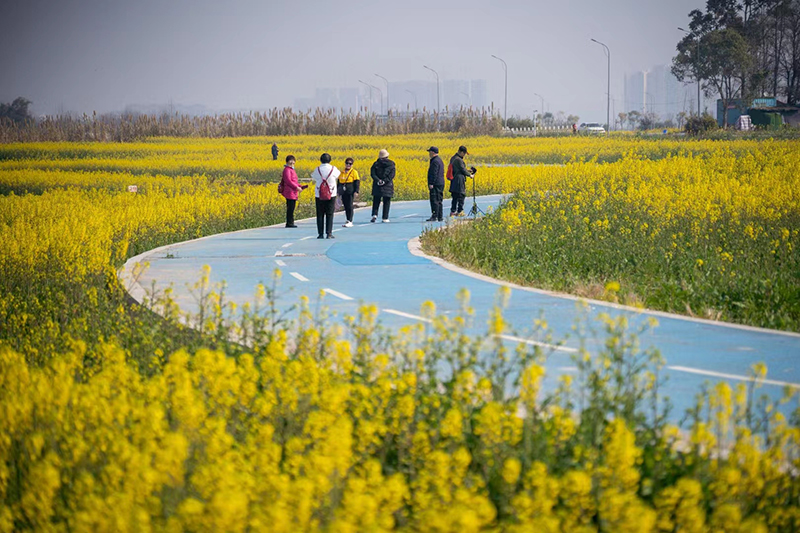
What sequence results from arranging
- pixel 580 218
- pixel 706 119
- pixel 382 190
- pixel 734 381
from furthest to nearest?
pixel 706 119, pixel 382 190, pixel 580 218, pixel 734 381

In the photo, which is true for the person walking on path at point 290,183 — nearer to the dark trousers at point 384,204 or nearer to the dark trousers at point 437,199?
the dark trousers at point 384,204

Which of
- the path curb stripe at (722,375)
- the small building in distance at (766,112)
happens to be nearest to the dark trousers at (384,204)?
the path curb stripe at (722,375)

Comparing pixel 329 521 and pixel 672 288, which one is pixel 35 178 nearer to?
pixel 672 288

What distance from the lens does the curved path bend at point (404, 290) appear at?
9.66m

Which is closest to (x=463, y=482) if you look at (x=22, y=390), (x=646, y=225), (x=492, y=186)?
(x=22, y=390)

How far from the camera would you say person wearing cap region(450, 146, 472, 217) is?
25609mm

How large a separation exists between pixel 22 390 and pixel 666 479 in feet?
11.8

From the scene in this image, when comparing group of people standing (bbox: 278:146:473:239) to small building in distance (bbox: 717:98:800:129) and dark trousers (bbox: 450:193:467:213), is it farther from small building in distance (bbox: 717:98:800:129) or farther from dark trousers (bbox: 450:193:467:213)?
small building in distance (bbox: 717:98:800:129)

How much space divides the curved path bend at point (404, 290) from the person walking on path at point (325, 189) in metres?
0.40

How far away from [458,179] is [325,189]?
17.0 ft

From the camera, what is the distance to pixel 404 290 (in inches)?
583

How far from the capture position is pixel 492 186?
38.7m

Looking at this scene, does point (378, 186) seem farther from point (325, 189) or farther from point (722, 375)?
point (722, 375)

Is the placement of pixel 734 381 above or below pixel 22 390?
below
